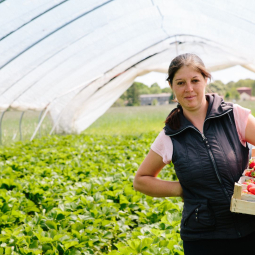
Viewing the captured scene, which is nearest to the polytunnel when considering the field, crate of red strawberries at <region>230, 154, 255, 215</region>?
the field

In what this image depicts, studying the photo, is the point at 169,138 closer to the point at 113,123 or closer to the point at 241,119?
the point at 241,119

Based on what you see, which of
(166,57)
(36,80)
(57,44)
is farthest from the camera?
(166,57)

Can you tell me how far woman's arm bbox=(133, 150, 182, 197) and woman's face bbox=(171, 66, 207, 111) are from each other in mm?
308

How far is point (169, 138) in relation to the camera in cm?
185

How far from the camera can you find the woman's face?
5.84 feet

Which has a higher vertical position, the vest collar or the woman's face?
the woman's face

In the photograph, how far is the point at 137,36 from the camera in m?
9.42

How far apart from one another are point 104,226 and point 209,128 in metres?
2.28

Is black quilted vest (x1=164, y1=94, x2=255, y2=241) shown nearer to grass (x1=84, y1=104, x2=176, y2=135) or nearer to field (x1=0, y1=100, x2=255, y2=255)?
field (x1=0, y1=100, x2=255, y2=255)

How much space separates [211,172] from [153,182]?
34cm

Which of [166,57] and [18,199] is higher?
[166,57]

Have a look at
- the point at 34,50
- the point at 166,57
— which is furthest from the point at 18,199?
the point at 166,57

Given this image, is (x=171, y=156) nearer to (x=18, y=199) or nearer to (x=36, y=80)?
(x=18, y=199)

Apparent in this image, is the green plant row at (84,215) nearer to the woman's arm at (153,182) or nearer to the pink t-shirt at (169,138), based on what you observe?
the woman's arm at (153,182)
